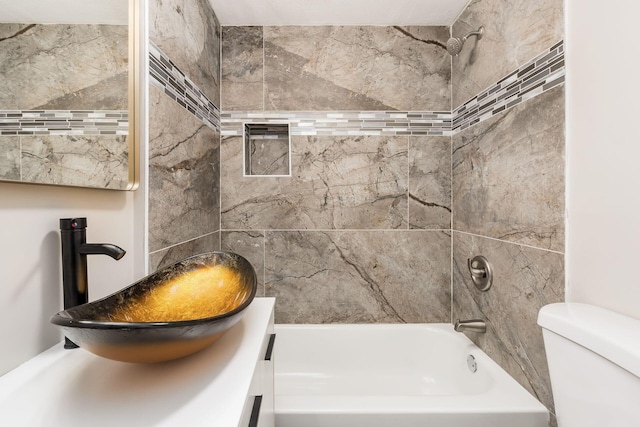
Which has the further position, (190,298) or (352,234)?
(352,234)

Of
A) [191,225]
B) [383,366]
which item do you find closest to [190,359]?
[191,225]

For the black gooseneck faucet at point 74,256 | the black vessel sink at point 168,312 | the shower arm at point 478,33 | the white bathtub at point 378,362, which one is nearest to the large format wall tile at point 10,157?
the black gooseneck faucet at point 74,256

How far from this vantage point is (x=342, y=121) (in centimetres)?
185

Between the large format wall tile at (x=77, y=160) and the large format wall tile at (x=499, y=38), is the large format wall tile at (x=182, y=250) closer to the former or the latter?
the large format wall tile at (x=77, y=160)

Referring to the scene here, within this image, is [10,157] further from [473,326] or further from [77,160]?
[473,326]

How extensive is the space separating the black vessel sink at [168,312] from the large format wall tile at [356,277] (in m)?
0.87

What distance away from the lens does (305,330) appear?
181 centimetres

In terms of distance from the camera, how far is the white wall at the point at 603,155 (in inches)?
31.2

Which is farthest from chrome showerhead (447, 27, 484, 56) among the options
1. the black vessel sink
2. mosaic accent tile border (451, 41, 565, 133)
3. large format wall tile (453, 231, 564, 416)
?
the black vessel sink

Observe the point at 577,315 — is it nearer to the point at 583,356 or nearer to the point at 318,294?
the point at 583,356

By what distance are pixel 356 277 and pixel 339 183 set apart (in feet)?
2.06

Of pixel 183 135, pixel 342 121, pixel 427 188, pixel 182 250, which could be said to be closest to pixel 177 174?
pixel 183 135

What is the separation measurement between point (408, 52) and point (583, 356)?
1.82m

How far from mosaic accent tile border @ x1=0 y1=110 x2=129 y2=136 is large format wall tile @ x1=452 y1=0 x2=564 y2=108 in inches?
61.4
